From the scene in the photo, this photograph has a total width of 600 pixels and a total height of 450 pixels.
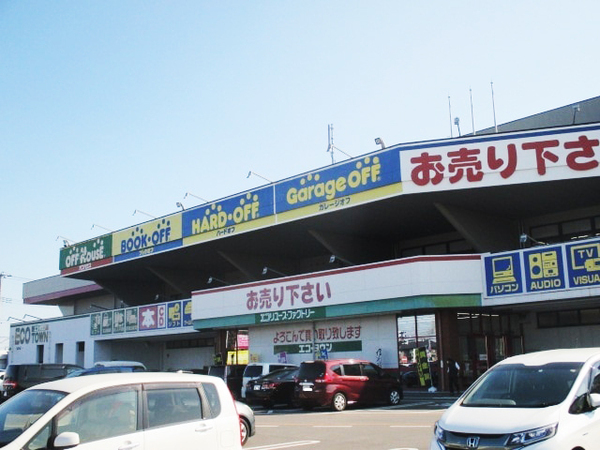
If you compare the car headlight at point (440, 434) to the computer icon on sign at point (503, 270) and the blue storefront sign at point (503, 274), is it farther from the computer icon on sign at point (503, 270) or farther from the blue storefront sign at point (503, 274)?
the computer icon on sign at point (503, 270)

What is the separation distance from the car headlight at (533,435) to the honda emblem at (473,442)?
345 mm

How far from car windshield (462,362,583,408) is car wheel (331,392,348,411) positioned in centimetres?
1354

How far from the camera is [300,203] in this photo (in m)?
32.5

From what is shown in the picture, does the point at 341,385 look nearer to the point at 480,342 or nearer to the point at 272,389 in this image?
the point at 272,389

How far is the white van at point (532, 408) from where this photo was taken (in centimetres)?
755

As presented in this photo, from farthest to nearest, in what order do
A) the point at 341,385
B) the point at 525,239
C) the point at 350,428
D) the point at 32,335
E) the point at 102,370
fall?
1. the point at 32,335
2. the point at 525,239
3. the point at 102,370
4. the point at 341,385
5. the point at 350,428

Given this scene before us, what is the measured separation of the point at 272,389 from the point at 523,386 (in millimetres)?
16446

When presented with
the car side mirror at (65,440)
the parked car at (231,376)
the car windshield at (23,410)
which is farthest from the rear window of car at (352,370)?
the car side mirror at (65,440)

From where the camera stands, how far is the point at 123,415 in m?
7.62

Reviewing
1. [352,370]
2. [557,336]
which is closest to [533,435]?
[352,370]

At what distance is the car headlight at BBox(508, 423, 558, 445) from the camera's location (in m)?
7.46

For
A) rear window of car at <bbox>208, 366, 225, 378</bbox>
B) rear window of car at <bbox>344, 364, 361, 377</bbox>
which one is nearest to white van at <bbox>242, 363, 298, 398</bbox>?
rear window of car at <bbox>208, 366, 225, 378</bbox>

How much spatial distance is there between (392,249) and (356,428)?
2271cm

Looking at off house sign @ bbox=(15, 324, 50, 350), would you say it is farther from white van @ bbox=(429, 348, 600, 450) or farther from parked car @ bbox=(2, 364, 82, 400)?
white van @ bbox=(429, 348, 600, 450)
